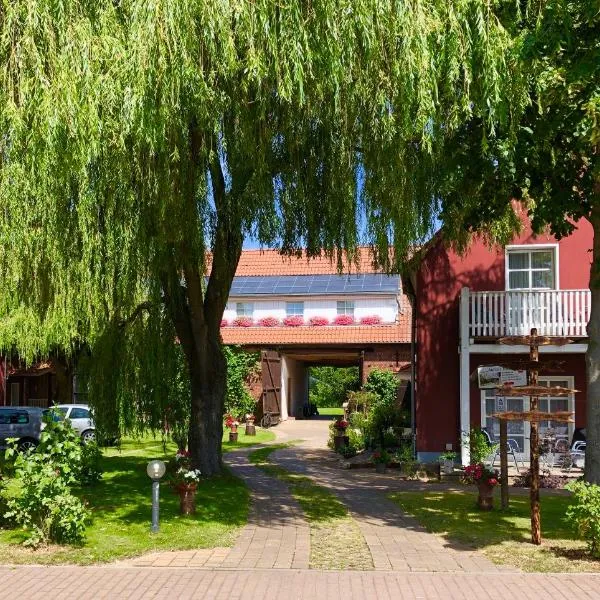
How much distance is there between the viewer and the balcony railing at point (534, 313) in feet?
51.1

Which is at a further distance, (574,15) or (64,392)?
(64,392)

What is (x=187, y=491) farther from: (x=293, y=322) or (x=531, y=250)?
(x=293, y=322)

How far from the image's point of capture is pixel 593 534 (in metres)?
7.41

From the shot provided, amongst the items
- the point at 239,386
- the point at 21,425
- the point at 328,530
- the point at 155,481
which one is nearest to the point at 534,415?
the point at 328,530

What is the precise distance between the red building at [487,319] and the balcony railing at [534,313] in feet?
0.07

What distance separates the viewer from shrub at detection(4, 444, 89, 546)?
25.9 ft

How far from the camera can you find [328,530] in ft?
30.1

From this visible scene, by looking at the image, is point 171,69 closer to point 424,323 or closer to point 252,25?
point 252,25

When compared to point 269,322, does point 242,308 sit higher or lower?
higher

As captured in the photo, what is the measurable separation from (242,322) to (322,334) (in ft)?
11.5

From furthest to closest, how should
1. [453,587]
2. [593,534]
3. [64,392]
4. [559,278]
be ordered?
1. [64,392]
2. [559,278]
3. [593,534]
4. [453,587]

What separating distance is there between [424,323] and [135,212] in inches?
360

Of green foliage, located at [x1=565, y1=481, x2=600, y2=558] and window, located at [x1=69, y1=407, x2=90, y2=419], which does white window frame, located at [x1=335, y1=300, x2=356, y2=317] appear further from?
green foliage, located at [x1=565, y1=481, x2=600, y2=558]

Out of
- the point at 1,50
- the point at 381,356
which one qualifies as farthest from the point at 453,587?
the point at 381,356
